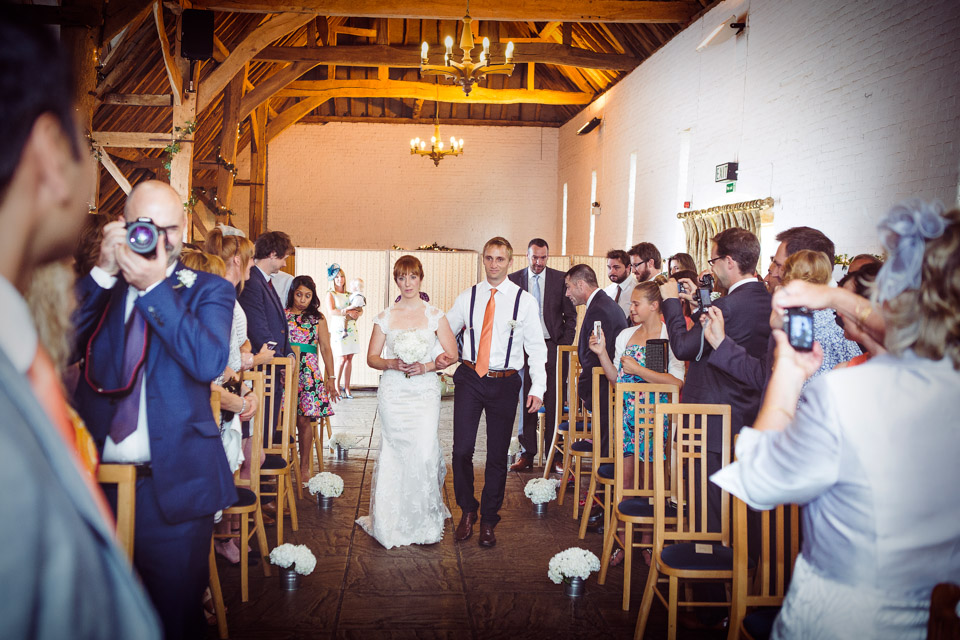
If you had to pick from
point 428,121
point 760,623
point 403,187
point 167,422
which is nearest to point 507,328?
point 760,623

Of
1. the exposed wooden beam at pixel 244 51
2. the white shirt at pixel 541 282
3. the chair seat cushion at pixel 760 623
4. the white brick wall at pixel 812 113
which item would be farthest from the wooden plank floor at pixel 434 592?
the exposed wooden beam at pixel 244 51

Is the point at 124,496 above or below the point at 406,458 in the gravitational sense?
above

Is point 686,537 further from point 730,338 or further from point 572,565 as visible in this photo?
point 730,338

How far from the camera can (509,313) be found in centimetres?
399

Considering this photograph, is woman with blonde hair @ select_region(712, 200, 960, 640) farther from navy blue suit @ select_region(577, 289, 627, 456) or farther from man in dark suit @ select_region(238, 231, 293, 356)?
man in dark suit @ select_region(238, 231, 293, 356)

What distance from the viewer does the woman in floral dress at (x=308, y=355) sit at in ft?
15.6

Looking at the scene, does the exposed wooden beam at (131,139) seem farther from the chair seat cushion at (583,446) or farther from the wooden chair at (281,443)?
the chair seat cushion at (583,446)

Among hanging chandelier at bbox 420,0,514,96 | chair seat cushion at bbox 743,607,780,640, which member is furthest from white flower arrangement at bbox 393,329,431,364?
hanging chandelier at bbox 420,0,514,96

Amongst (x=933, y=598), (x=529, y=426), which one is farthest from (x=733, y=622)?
(x=529, y=426)

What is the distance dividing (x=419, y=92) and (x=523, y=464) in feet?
29.3

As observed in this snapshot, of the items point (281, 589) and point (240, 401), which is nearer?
point (240, 401)

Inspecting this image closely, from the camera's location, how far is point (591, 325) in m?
4.38

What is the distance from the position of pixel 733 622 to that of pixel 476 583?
1.47 m

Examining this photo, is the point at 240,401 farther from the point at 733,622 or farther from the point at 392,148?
the point at 392,148
